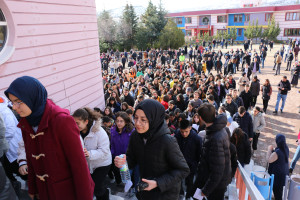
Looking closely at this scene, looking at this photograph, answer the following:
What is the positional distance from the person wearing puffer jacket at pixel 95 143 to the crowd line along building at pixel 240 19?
163 feet

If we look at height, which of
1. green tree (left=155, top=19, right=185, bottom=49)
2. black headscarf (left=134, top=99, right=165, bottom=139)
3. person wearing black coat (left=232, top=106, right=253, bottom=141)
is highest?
green tree (left=155, top=19, right=185, bottom=49)

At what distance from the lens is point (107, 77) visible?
14055 millimetres

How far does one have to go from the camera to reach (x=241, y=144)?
183 inches

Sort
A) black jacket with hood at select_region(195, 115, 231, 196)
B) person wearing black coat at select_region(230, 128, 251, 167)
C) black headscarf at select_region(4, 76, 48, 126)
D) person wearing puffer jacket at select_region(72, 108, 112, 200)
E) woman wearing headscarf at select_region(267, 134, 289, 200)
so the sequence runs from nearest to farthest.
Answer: black headscarf at select_region(4, 76, 48, 126), black jacket with hood at select_region(195, 115, 231, 196), person wearing puffer jacket at select_region(72, 108, 112, 200), person wearing black coat at select_region(230, 128, 251, 167), woman wearing headscarf at select_region(267, 134, 289, 200)

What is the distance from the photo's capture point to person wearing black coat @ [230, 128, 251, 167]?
4535mm

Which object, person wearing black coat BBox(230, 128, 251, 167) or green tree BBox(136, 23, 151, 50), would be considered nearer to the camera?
person wearing black coat BBox(230, 128, 251, 167)

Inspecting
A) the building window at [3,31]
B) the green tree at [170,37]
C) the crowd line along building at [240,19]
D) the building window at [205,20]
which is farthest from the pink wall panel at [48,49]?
the building window at [205,20]

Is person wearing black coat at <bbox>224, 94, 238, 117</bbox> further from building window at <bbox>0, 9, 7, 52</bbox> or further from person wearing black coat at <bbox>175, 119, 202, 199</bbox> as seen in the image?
building window at <bbox>0, 9, 7, 52</bbox>

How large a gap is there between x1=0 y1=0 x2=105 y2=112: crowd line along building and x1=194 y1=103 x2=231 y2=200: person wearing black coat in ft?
13.7

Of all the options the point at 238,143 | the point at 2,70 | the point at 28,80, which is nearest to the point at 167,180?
the point at 28,80

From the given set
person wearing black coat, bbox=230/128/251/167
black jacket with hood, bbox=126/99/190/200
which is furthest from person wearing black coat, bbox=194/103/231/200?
person wearing black coat, bbox=230/128/251/167

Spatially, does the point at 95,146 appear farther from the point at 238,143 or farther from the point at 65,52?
the point at 65,52

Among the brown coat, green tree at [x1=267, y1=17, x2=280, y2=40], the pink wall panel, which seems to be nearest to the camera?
the brown coat

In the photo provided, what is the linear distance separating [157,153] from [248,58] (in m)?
17.0
